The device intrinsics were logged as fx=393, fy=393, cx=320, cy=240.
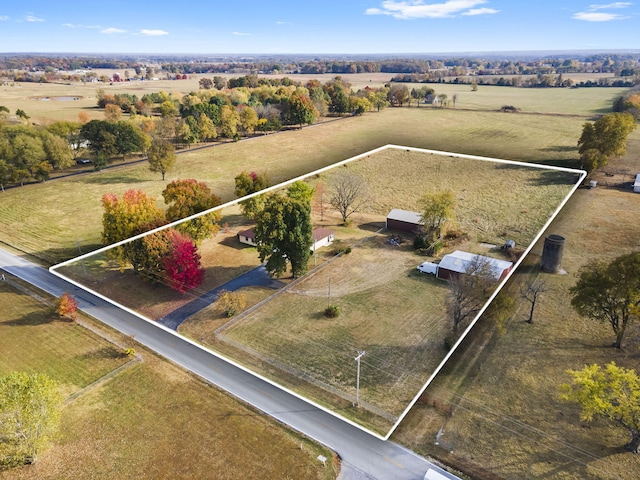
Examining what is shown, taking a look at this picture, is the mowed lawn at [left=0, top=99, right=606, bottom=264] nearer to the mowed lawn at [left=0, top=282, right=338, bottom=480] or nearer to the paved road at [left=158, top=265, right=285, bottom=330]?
the paved road at [left=158, top=265, right=285, bottom=330]

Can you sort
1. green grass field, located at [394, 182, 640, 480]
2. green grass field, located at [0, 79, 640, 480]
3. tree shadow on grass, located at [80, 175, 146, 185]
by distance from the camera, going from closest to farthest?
green grass field, located at [0, 79, 640, 480], green grass field, located at [394, 182, 640, 480], tree shadow on grass, located at [80, 175, 146, 185]

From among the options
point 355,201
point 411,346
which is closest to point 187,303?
point 411,346

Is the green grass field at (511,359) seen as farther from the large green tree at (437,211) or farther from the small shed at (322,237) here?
the small shed at (322,237)

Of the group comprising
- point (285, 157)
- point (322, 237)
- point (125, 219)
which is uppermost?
point (285, 157)

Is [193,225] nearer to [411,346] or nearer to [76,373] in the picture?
[76,373]

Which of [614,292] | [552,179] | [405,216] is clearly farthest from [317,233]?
[614,292]

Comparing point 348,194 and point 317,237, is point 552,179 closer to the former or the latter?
point 317,237

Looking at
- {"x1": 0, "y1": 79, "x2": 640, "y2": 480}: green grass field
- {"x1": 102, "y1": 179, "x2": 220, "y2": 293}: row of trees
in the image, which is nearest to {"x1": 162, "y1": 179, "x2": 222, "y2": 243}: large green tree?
{"x1": 102, "y1": 179, "x2": 220, "y2": 293}: row of trees
